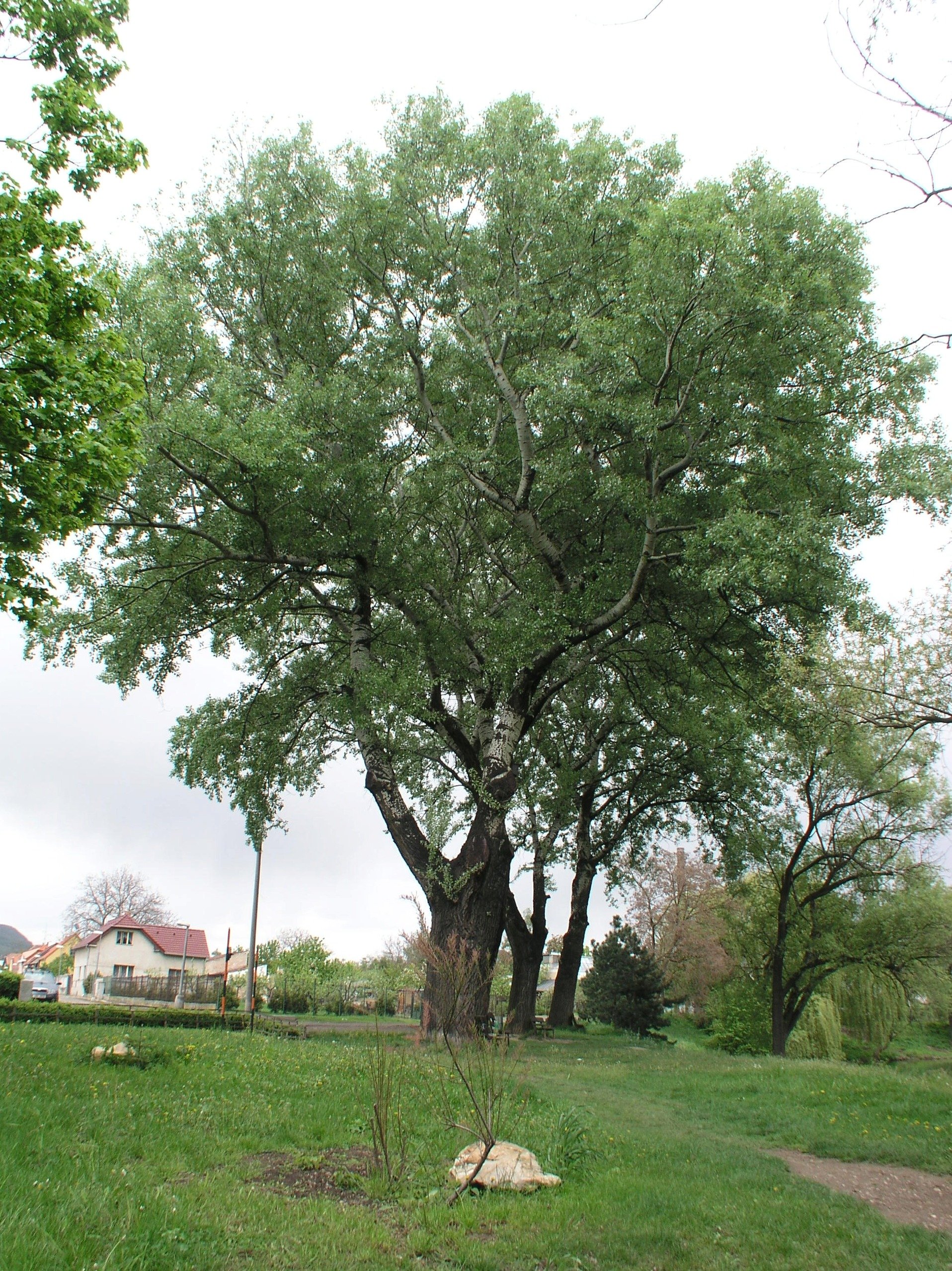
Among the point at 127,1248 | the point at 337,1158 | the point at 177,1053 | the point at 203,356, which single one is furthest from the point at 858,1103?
the point at 203,356

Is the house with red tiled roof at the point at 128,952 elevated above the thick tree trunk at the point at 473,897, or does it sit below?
below

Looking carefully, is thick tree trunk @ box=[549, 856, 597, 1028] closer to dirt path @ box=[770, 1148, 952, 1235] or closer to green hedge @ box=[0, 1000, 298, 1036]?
green hedge @ box=[0, 1000, 298, 1036]

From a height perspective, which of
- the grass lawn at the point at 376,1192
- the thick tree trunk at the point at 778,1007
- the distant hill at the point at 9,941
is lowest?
the distant hill at the point at 9,941

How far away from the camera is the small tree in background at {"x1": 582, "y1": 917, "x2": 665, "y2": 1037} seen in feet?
105

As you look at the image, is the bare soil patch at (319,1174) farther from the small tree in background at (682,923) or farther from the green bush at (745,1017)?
the small tree in background at (682,923)

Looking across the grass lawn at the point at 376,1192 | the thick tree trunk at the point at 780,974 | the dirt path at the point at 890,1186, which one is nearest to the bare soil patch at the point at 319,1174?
the grass lawn at the point at 376,1192

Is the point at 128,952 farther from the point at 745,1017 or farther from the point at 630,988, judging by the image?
the point at 745,1017

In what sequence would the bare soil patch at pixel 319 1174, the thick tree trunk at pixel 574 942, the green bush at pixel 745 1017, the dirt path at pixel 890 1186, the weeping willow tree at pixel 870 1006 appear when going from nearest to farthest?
the bare soil patch at pixel 319 1174, the dirt path at pixel 890 1186, the thick tree trunk at pixel 574 942, the weeping willow tree at pixel 870 1006, the green bush at pixel 745 1017

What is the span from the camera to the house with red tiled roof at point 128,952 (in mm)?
54531

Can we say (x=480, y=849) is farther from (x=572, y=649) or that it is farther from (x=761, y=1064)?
(x=761, y=1064)

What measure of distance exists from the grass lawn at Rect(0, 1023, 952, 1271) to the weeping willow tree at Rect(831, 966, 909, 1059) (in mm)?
18735

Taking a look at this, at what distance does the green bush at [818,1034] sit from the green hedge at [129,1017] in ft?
54.0

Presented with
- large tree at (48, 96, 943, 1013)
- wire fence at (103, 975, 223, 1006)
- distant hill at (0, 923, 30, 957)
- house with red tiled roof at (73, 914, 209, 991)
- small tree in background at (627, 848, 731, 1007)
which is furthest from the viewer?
distant hill at (0, 923, 30, 957)

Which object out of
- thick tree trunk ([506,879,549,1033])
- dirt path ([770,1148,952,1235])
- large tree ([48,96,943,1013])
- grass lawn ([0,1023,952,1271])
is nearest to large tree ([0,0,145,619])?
large tree ([48,96,943,1013])
